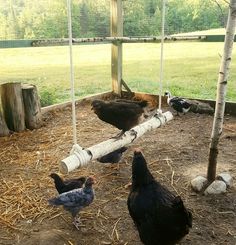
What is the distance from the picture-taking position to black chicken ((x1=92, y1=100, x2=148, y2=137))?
153 inches

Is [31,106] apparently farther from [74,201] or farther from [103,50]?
[74,201]

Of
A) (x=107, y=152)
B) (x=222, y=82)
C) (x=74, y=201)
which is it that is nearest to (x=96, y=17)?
(x=222, y=82)

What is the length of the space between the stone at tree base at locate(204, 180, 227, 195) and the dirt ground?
0.05 metres

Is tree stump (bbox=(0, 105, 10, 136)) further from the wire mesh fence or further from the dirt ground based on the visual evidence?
the wire mesh fence

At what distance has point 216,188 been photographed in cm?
324

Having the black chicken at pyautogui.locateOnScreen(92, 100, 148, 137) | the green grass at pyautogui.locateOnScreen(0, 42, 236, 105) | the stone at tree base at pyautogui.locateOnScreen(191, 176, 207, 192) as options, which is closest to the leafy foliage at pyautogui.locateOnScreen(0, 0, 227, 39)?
the green grass at pyautogui.locateOnScreen(0, 42, 236, 105)

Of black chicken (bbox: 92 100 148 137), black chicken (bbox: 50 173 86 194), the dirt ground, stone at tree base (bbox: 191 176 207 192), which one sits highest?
black chicken (bbox: 92 100 148 137)

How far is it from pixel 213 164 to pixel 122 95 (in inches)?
149

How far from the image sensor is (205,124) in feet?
17.9

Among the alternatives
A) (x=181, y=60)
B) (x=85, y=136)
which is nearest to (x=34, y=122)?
(x=85, y=136)

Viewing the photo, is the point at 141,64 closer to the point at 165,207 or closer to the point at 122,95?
the point at 122,95

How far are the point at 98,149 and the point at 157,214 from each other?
0.70 meters

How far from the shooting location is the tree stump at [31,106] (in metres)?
5.16

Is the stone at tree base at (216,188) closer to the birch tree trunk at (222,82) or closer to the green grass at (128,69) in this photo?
the birch tree trunk at (222,82)
